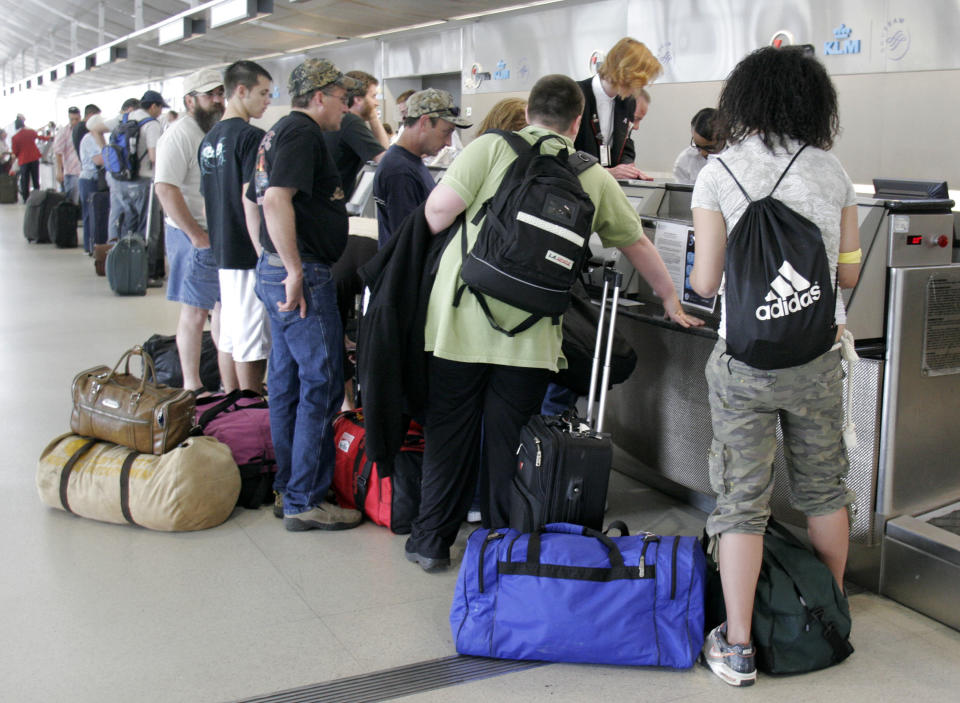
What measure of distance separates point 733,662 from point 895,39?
5.12m

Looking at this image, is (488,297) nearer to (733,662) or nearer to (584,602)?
(584,602)

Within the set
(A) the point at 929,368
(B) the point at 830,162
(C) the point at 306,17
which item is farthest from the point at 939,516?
(C) the point at 306,17

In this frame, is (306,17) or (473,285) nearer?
(473,285)

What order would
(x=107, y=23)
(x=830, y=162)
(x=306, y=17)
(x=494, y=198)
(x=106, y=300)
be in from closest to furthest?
(x=830, y=162) → (x=494, y=198) → (x=106, y=300) → (x=306, y=17) → (x=107, y=23)

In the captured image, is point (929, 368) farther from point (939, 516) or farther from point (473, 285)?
point (473, 285)

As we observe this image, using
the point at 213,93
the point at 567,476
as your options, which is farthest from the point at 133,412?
the point at 213,93

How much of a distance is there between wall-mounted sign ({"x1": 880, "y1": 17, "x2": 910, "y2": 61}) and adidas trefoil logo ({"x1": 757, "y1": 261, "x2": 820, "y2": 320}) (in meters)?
4.75

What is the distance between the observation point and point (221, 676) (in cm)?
226

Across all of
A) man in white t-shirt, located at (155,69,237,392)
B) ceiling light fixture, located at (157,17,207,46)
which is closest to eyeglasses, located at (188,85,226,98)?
man in white t-shirt, located at (155,69,237,392)

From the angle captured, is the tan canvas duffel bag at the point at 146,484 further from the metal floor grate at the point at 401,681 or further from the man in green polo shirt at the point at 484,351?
the metal floor grate at the point at 401,681

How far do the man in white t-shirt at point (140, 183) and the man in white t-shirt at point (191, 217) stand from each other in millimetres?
4108

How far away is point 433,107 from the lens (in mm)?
3359

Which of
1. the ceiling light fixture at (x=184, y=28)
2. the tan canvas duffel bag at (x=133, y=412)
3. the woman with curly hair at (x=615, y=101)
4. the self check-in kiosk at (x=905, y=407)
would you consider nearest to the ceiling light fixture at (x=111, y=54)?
the ceiling light fixture at (x=184, y=28)

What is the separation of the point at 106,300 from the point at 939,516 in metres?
6.72
